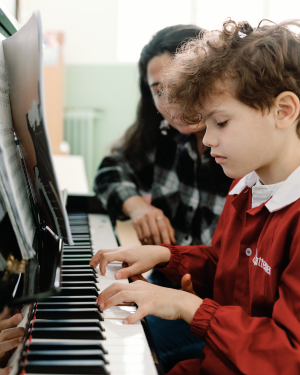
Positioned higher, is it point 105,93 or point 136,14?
point 136,14

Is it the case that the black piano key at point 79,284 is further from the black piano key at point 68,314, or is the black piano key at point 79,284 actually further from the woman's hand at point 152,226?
the woman's hand at point 152,226

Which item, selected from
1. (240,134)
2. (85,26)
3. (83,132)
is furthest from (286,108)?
(85,26)

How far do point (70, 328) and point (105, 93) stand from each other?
3.85 meters

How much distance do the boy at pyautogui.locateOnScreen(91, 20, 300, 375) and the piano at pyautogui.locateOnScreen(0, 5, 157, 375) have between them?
1.4 inches

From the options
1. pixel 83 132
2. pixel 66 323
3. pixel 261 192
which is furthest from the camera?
pixel 83 132

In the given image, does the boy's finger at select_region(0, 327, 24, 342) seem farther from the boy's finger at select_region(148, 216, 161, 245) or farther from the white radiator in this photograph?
the white radiator

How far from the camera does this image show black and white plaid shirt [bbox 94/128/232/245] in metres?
1.32

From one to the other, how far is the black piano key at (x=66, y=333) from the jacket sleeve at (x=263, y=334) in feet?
0.58

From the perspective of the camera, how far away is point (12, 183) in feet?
2.03

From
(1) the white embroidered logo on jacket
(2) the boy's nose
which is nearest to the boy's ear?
(2) the boy's nose

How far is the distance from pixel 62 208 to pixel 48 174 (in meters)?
0.06

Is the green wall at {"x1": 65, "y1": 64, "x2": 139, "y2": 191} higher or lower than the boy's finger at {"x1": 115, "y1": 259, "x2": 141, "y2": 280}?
lower

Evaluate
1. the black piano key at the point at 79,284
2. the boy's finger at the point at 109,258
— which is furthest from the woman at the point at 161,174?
the black piano key at the point at 79,284

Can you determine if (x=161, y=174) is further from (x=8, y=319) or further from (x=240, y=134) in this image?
(x=8, y=319)
